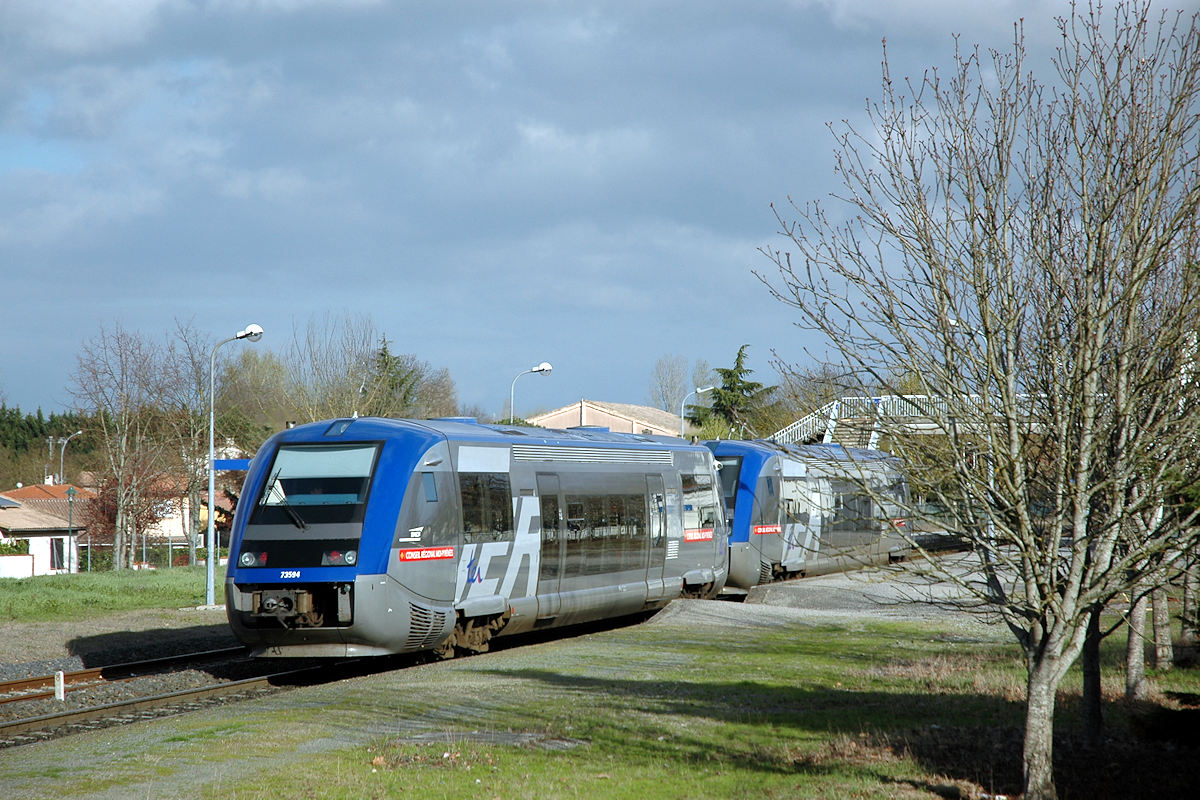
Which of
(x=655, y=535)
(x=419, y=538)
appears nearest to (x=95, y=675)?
(x=419, y=538)

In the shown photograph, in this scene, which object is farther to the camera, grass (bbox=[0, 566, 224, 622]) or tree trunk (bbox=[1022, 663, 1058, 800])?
grass (bbox=[0, 566, 224, 622])

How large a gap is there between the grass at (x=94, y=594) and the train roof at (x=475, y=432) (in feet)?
34.3

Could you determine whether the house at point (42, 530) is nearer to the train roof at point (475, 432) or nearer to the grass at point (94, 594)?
the grass at point (94, 594)

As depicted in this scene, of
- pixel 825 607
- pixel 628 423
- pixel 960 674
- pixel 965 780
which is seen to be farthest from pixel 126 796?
pixel 628 423

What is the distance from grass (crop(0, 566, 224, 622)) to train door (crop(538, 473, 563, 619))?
1060 cm

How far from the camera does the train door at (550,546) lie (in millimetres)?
17281

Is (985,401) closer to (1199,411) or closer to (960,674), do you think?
(1199,411)

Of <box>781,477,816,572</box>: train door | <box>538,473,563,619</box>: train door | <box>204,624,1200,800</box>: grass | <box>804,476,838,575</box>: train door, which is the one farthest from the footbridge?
<box>804,476,838,575</box>: train door

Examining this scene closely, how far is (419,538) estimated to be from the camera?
14656 millimetres

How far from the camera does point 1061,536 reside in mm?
8031

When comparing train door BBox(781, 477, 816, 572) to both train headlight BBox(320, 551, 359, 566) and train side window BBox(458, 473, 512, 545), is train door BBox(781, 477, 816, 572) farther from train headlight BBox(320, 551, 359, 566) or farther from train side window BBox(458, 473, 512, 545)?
train headlight BBox(320, 551, 359, 566)

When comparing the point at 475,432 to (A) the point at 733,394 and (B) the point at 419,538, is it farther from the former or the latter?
(A) the point at 733,394

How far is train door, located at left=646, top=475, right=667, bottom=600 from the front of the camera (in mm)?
20219

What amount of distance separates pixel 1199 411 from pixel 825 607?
17.3m
